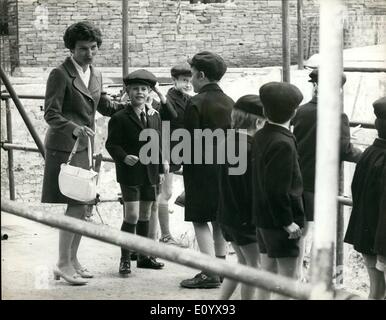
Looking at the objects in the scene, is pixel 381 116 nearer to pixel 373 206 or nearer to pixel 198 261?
pixel 373 206

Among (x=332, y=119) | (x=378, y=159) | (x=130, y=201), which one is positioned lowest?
(x=130, y=201)

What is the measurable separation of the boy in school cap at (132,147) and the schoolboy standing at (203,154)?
12.3 inches

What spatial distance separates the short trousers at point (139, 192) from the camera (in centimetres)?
511

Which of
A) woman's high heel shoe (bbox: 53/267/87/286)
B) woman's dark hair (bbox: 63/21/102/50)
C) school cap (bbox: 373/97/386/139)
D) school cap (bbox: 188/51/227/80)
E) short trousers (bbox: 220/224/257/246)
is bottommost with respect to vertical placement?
woman's high heel shoe (bbox: 53/267/87/286)

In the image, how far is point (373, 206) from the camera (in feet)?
14.0

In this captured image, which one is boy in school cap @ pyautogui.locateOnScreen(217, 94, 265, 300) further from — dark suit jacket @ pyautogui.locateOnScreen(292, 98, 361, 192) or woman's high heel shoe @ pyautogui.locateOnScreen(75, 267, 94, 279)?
woman's high heel shoe @ pyautogui.locateOnScreen(75, 267, 94, 279)

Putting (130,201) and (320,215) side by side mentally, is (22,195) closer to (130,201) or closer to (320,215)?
(130,201)

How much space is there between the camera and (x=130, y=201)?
510cm

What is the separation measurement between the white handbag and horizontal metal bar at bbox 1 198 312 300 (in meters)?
1.44

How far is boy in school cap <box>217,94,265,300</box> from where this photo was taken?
415cm

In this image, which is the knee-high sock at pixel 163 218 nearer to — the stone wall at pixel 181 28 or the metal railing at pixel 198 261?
the metal railing at pixel 198 261

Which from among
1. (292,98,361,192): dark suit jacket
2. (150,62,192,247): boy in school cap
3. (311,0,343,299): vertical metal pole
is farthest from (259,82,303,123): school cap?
(150,62,192,247): boy in school cap
